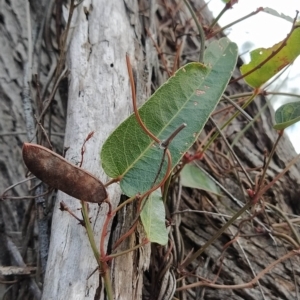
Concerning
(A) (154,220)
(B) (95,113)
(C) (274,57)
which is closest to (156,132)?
(A) (154,220)

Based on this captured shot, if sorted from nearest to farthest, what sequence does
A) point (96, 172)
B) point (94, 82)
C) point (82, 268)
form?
point (82, 268) → point (96, 172) → point (94, 82)

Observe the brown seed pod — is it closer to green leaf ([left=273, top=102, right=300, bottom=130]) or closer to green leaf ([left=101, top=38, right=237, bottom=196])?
green leaf ([left=101, top=38, right=237, bottom=196])

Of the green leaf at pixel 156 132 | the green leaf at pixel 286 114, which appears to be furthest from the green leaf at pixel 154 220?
the green leaf at pixel 286 114

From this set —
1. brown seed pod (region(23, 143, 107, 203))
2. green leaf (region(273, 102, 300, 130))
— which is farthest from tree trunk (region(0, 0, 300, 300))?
green leaf (region(273, 102, 300, 130))

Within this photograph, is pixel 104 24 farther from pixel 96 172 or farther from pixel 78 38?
pixel 96 172

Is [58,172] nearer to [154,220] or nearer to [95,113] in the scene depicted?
[154,220]

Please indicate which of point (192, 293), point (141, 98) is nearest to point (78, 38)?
point (141, 98)
